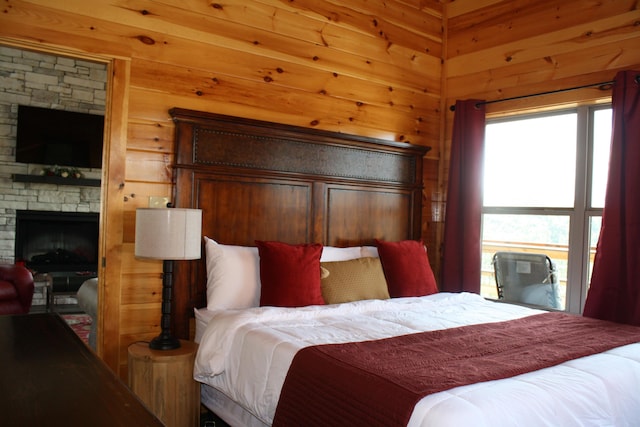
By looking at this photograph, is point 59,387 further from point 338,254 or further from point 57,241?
point 57,241

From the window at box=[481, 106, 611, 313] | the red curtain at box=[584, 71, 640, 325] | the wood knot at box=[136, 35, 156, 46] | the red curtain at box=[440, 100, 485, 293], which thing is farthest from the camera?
the red curtain at box=[440, 100, 485, 293]

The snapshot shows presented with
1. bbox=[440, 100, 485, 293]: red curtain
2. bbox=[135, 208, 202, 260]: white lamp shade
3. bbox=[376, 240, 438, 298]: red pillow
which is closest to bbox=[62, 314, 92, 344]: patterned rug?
bbox=[135, 208, 202, 260]: white lamp shade

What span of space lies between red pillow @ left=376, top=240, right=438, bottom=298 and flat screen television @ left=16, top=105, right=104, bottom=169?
4710 millimetres

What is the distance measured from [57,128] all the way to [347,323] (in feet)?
18.0

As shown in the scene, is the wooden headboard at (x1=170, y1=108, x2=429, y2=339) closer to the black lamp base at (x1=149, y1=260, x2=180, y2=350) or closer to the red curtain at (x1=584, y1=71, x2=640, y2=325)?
the black lamp base at (x1=149, y1=260, x2=180, y2=350)

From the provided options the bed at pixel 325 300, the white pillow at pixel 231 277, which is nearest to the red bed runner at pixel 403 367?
the bed at pixel 325 300

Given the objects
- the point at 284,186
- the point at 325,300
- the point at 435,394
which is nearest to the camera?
the point at 435,394

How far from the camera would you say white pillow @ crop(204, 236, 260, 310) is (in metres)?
3.01

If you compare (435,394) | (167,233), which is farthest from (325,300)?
(435,394)

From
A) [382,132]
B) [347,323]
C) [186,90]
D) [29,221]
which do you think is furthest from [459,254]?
[29,221]

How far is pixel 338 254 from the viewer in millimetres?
3639

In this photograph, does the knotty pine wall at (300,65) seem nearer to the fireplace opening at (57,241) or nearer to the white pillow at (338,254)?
the white pillow at (338,254)

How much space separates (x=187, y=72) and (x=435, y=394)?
7.98 feet

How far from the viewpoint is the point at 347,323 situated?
2.68 m
